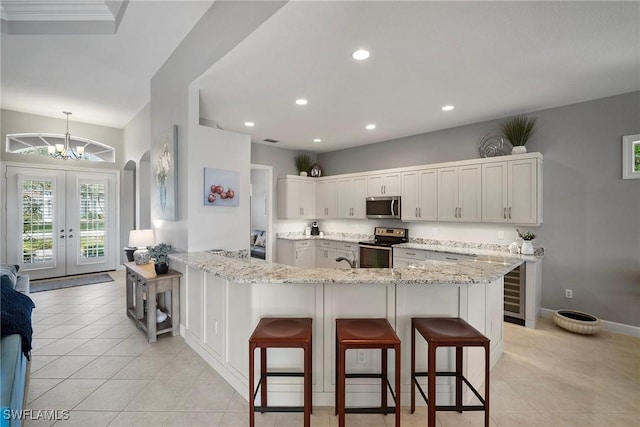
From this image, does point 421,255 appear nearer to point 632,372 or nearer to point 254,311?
point 632,372

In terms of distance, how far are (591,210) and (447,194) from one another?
5.55 ft

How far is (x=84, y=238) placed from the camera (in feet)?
19.5

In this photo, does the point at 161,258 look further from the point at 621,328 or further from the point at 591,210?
the point at 621,328

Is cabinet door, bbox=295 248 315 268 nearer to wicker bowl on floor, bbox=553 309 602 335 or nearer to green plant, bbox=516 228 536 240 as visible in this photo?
green plant, bbox=516 228 536 240

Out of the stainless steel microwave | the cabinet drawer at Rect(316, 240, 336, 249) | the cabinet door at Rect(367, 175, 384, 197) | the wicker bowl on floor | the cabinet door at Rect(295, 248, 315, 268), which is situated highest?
the cabinet door at Rect(367, 175, 384, 197)

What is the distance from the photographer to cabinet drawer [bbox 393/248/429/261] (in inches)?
172

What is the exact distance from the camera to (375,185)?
5402 mm

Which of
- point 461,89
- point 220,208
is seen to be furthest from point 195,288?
point 461,89

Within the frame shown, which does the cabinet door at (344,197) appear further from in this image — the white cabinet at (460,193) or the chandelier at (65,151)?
the chandelier at (65,151)

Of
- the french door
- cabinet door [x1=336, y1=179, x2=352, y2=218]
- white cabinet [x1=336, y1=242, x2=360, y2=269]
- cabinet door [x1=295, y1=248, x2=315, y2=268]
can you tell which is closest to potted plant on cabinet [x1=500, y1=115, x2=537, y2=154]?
cabinet door [x1=336, y1=179, x2=352, y2=218]

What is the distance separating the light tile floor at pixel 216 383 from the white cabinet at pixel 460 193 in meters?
1.67

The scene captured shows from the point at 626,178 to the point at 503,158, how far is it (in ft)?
4.16

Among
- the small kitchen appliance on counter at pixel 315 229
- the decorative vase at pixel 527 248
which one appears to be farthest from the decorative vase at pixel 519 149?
the small kitchen appliance on counter at pixel 315 229

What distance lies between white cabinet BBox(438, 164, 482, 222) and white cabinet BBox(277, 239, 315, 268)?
108 inches
